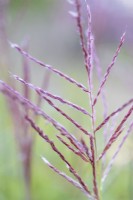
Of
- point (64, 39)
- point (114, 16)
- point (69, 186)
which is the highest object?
point (69, 186)

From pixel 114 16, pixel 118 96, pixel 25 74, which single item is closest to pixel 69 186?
pixel 25 74

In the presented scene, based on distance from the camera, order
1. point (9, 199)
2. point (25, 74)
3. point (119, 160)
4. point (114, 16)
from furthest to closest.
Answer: point (114, 16) → point (119, 160) → point (9, 199) → point (25, 74)

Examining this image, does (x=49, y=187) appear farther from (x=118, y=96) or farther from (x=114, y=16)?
(x=118, y=96)

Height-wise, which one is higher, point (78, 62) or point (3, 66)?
point (3, 66)

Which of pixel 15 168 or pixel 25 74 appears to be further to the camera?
pixel 15 168

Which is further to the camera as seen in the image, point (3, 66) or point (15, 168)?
point (15, 168)

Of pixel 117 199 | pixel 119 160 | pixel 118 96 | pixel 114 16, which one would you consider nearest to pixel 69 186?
pixel 117 199

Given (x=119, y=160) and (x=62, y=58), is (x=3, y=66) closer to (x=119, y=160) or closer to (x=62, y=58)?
(x=119, y=160)

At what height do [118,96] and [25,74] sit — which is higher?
[25,74]

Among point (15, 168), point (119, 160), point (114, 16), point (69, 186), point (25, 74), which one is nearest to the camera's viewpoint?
point (25, 74)
